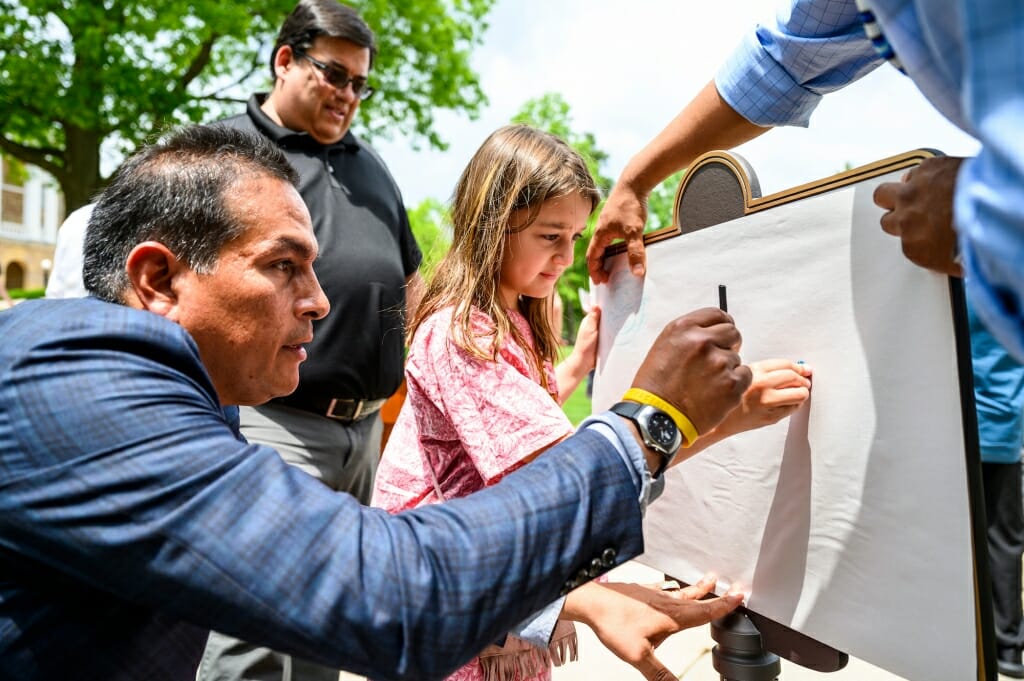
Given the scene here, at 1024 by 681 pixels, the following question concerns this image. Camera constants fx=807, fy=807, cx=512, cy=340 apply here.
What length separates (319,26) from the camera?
3.23m

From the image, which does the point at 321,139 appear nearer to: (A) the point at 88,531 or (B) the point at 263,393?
(B) the point at 263,393

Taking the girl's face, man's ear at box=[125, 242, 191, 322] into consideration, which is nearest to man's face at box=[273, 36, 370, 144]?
the girl's face

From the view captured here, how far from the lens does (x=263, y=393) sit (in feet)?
4.31

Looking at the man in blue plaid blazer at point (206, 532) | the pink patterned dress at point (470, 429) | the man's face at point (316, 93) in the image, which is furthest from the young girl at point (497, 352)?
the man's face at point (316, 93)

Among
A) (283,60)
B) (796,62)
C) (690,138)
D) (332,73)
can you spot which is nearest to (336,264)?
(332,73)

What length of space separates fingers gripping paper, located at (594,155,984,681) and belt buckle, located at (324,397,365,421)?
1532mm

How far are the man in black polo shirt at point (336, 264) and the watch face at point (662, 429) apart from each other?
1.79 m

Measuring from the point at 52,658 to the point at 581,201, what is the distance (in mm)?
1357

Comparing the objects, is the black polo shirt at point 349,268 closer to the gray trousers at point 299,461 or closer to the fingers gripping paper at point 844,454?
the gray trousers at point 299,461

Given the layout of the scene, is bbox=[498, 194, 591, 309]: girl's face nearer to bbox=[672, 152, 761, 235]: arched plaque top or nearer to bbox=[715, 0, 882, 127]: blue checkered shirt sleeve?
bbox=[672, 152, 761, 235]: arched plaque top

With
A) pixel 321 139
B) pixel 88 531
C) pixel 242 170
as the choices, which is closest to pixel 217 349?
pixel 242 170

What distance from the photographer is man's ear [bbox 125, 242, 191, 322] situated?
47.4 inches

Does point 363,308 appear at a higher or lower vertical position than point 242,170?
lower

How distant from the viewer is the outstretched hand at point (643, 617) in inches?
55.7
